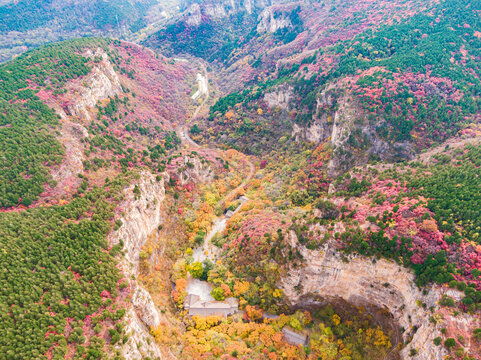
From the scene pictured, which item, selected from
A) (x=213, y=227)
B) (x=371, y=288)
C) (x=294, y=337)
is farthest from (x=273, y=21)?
(x=294, y=337)

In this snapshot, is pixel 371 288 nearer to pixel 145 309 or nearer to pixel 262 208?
pixel 262 208

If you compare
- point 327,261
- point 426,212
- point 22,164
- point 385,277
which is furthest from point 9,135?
point 426,212

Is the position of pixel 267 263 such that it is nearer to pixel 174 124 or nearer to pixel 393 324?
pixel 393 324

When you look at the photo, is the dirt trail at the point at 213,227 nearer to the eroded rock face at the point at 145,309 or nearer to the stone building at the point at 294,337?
the eroded rock face at the point at 145,309

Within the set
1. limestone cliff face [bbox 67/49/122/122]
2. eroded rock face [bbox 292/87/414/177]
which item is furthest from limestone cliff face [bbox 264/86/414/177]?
limestone cliff face [bbox 67/49/122/122]

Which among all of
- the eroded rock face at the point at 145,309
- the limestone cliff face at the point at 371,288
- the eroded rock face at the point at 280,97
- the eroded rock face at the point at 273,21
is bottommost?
the limestone cliff face at the point at 371,288

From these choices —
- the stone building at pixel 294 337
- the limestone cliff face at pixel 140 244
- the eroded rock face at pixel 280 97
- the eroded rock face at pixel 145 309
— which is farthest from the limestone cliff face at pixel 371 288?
the eroded rock face at pixel 280 97
